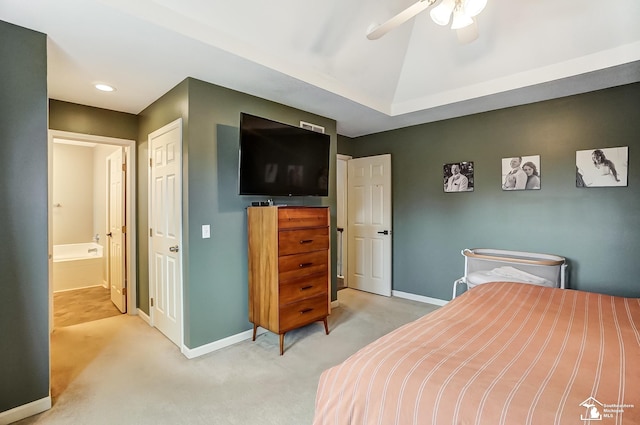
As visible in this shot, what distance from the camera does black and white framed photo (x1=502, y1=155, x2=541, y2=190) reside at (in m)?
3.27

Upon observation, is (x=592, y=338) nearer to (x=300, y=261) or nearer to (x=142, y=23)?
(x=300, y=261)

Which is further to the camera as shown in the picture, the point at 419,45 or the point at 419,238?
the point at 419,238

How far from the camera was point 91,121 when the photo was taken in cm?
326

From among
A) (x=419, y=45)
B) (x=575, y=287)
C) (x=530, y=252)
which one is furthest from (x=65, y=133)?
(x=575, y=287)

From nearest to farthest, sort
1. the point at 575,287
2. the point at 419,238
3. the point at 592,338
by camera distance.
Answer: the point at 592,338
the point at 575,287
the point at 419,238

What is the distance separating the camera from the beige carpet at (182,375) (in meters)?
1.92

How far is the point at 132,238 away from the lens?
3.56 metres

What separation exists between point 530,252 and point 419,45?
246cm

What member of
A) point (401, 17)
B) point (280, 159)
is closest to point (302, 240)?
point (280, 159)

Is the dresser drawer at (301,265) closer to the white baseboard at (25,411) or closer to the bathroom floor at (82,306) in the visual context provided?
the white baseboard at (25,411)

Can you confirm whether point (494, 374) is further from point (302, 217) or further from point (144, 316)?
point (144, 316)

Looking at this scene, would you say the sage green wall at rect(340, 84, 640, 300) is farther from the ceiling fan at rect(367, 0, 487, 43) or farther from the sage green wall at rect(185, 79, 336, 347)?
the sage green wall at rect(185, 79, 336, 347)

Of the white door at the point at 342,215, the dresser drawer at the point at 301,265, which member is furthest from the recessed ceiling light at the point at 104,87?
the white door at the point at 342,215

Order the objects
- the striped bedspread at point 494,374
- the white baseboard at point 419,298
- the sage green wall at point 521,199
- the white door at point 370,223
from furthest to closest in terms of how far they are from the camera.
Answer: the white door at point 370,223
the white baseboard at point 419,298
the sage green wall at point 521,199
the striped bedspread at point 494,374
